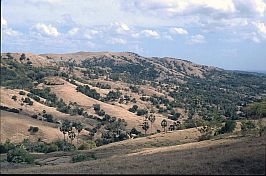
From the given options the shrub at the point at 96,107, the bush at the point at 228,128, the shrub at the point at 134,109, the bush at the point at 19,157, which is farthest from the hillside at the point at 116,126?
the bush at the point at 19,157

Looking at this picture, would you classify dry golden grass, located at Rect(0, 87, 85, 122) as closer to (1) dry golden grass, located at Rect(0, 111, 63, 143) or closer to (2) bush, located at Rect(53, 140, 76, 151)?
(1) dry golden grass, located at Rect(0, 111, 63, 143)

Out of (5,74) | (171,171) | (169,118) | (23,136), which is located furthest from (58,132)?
(171,171)

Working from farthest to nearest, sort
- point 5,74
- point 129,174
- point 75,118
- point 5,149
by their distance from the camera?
point 5,74 → point 75,118 → point 5,149 → point 129,174

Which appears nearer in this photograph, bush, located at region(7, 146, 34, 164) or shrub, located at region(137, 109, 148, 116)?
bush, located at region(7, 146, 34, 164)

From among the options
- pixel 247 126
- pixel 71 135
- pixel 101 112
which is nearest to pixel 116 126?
pixel 101 112

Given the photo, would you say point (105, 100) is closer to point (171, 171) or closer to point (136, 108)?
point (136, 108)

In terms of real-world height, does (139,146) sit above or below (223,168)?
below

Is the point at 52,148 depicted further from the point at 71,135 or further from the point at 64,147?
the point at 71,135

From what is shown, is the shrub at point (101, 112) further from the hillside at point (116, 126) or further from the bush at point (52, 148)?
the bush at point (52, 148)

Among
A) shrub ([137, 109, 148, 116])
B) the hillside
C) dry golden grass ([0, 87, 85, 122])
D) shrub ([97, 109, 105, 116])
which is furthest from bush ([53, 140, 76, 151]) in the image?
shrub ([137, 109, 148, 116])

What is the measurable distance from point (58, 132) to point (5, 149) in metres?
28.9

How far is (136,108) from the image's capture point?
175 meters

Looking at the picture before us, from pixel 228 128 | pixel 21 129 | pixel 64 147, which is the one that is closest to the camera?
pixel 228 128

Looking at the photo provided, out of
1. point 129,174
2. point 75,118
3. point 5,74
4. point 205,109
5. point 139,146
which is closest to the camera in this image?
point 129,174
